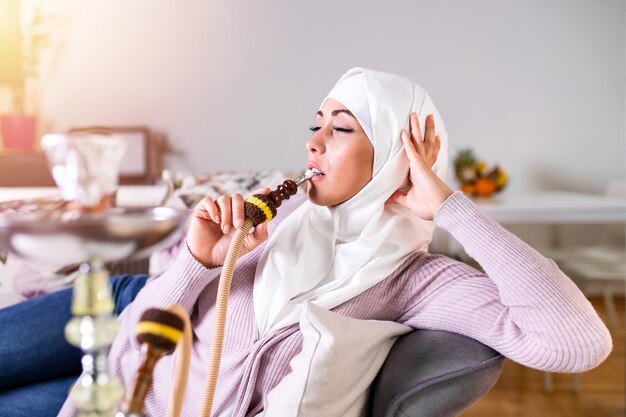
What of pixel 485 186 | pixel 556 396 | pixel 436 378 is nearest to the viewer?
pixel 436 378

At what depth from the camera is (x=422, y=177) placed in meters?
1.30

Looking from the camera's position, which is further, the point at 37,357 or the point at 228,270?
the point at 37,357

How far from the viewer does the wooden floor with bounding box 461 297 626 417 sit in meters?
2.61

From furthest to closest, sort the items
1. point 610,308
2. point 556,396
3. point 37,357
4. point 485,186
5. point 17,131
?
point 17,131 → point 485,186 → point 610,308 → point 556,396 → point 37,357

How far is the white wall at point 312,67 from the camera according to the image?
13.2 feet

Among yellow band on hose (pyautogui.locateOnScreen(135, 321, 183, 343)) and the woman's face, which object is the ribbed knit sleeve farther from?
yellow band on hose (pyautogui.locateOnScreen(135, 321, 183, 343))

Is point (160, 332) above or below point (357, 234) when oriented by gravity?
above

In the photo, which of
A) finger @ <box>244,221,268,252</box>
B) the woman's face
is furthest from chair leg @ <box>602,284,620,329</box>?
finger @ <box>244,221,268,252</box>

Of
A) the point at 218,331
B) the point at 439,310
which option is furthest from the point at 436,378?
the point at 218,331

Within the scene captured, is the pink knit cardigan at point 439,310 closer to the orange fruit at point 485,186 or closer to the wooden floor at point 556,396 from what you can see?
the wooden floor at point 556,396

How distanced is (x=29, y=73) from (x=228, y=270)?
11.5ft

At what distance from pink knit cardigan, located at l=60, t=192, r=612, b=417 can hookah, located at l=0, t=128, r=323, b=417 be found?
2.17ft

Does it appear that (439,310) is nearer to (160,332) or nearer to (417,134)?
(417,134)

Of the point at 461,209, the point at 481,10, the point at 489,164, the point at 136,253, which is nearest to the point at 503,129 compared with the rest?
the point at 489,164
